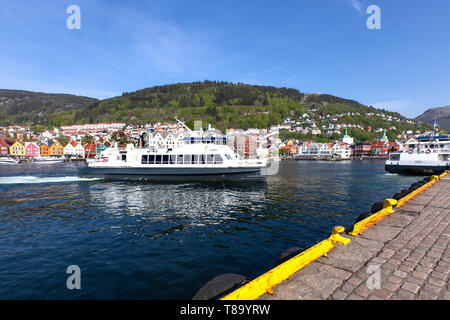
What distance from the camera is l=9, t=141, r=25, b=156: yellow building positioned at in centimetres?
11404

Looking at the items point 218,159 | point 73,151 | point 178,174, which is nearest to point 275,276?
point 218,159

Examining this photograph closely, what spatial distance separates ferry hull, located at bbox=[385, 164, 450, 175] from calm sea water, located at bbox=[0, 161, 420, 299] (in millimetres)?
27129

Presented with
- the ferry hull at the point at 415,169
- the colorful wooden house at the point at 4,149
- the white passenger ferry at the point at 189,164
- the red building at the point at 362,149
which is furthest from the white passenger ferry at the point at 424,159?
the colorful wooden house at the point at 4,149

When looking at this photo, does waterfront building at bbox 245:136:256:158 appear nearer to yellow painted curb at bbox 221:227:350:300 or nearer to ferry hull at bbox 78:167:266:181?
ferry hull at bbox 78:167:266:181

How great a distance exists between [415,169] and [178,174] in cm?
3995

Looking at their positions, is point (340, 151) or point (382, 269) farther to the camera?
point (340, 151)

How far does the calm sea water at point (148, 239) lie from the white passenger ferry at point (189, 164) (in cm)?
905

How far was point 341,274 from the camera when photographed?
4.58 metres

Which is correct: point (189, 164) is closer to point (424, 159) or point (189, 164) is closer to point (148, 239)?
point (148, 239)

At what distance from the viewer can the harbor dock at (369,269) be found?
3.95 m

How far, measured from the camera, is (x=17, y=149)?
4505 inches
